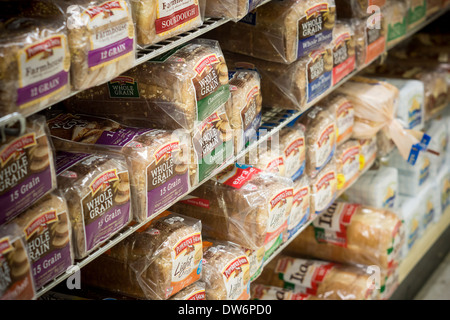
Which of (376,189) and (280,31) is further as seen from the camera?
(376,189)

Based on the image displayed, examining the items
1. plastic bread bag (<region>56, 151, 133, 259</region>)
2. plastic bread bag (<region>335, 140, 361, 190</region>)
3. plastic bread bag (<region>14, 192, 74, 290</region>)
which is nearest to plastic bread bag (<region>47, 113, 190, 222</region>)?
plastic bread bag (<region>56, 151, 133, 259</region>)

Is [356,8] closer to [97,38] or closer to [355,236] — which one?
[355,236]

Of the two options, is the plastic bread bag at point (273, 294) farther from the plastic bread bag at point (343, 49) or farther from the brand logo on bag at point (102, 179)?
the brand logo on bag at point (102, 179)

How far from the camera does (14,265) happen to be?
1425 millimetres

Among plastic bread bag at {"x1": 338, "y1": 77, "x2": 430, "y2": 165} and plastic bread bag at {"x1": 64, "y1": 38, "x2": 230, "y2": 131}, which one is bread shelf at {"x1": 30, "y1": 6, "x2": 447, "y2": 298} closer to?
plastic bread bag at {"x1": 64, "y1": 38, "x2": 230, "y2": 131}

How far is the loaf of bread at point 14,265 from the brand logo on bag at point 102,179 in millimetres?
259

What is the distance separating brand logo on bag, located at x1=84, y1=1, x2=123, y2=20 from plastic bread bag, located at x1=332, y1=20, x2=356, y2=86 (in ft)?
4.26

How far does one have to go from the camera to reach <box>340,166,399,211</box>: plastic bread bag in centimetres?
321

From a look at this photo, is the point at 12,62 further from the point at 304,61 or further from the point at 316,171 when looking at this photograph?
the point at 316,171

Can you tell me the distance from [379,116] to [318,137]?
0.48 m

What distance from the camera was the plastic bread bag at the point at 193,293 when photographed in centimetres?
205

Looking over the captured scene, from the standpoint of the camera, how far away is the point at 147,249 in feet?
6.39

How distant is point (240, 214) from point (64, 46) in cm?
103

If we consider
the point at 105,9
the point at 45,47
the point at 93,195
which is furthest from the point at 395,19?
the point at 45,47
